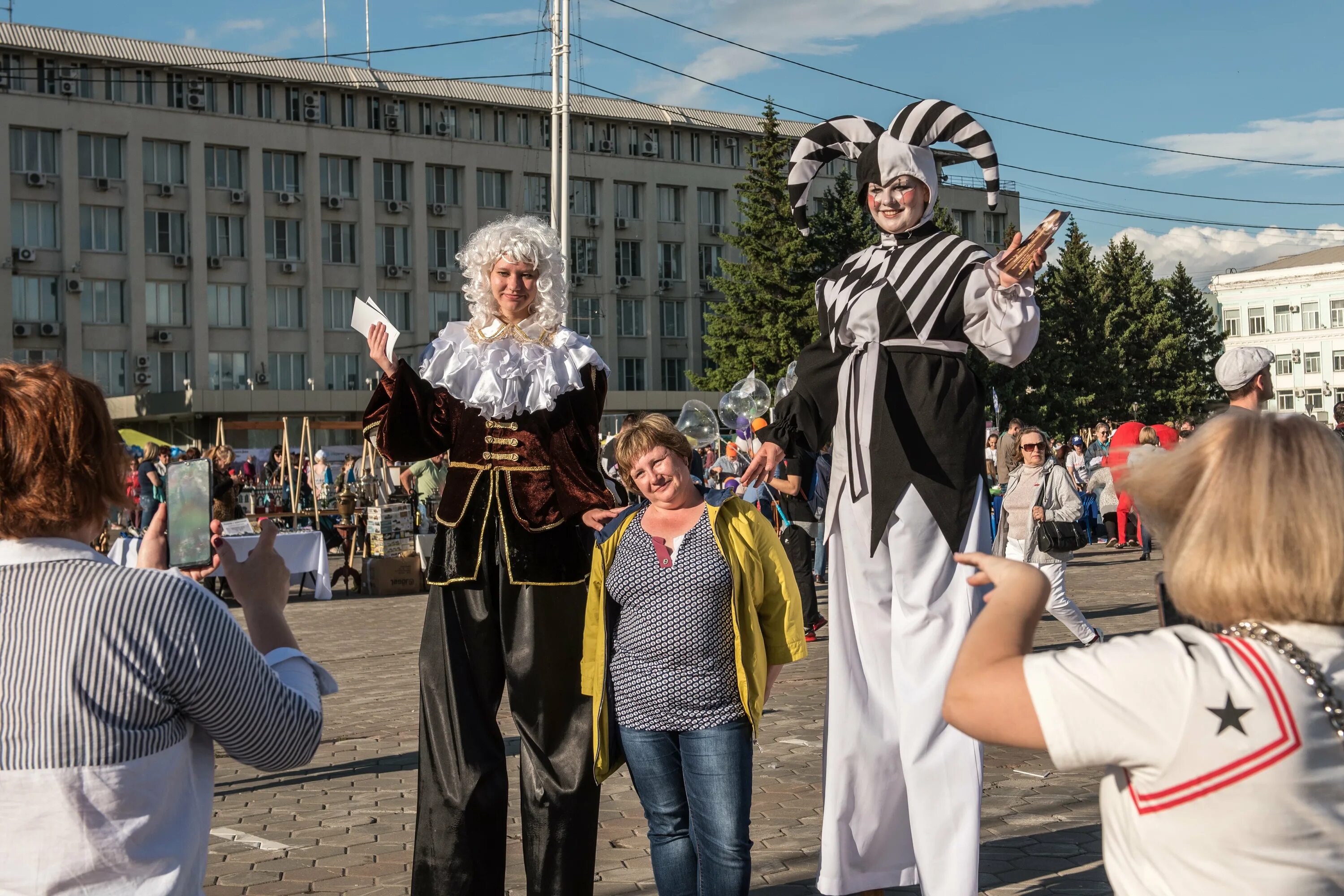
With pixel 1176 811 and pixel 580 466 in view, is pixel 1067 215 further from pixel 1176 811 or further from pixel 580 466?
pixel 1176 811

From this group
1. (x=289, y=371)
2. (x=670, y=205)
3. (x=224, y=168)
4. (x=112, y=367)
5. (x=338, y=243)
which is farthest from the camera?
(x=670, y=205)

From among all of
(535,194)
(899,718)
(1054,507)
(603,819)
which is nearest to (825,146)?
(899,718)

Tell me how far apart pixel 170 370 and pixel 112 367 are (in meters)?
2.42

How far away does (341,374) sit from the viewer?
203 ft

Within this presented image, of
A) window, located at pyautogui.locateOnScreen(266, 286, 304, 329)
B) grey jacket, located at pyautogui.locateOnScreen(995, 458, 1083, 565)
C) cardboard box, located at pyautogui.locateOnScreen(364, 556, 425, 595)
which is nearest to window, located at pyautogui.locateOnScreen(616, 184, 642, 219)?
window, located at pyautogui.locateOnScreen(266, 286, 304, 329)

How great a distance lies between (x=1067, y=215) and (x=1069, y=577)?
1522 cm

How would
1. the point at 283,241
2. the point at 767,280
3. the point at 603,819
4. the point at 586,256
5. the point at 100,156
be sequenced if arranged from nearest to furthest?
the point at 603,819
the point at 767,280
the point at 100,156
the point at 283,241
the point at 586,256

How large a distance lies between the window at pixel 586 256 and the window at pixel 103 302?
1979 cm

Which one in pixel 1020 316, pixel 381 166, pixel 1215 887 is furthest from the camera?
pixel 381 166

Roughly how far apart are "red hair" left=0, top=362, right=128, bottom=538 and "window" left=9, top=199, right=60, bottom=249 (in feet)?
189

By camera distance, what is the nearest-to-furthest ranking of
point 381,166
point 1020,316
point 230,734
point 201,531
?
1. point 230,734
2. point 201,531
3. point 1020,316
4. point 381,166

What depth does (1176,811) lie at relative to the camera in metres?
1.99

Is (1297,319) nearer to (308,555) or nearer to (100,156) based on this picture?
(100,156)

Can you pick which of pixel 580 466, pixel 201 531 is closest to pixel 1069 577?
pixel 580 466
